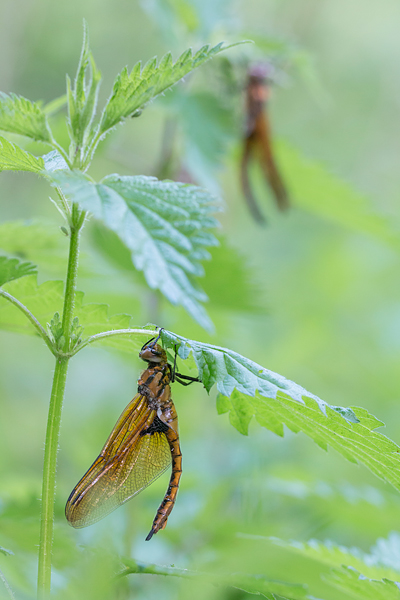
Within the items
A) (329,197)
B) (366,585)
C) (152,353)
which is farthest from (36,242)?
(329,197)

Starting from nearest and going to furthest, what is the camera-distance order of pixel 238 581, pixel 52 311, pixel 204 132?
pixel 238 581 → pixel 52 311 → pixel 204 132

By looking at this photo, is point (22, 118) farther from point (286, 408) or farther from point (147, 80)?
point (286, 408)

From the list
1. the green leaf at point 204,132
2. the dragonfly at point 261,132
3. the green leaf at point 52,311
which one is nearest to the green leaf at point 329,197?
the dragonfly at point 261,132

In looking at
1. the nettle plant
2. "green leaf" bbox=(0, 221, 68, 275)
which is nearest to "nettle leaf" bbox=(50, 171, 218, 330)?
the nettle plant

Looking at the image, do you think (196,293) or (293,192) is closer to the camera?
(196,293)

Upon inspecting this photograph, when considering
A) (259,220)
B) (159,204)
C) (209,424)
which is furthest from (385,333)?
(159,204)

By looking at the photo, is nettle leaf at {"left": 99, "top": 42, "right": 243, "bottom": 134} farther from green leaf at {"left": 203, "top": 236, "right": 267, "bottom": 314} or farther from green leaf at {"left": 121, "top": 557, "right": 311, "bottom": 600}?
green leaf at {"left": 203, "top": 236, "right": 267, "bottom": 314}

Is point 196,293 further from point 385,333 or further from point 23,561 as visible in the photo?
point 385,333
